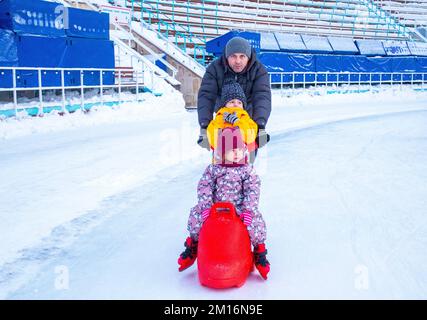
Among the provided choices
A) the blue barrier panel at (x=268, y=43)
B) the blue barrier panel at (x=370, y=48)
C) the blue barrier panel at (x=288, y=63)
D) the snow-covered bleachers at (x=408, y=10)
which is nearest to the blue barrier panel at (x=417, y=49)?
the blue barrier panel at (x=370, y=48)

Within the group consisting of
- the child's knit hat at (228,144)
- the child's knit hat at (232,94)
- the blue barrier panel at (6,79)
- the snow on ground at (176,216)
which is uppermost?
the blue barrier panel at (6,79)

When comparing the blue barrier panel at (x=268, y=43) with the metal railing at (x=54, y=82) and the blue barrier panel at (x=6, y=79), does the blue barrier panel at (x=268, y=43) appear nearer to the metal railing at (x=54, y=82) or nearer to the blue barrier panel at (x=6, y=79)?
the metal railing at (x=54, y=82)

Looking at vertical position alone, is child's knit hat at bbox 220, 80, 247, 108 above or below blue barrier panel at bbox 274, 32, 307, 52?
below

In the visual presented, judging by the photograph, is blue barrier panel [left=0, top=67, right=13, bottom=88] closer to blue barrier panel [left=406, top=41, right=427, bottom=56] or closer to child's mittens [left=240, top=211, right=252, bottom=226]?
child's mittens [left=240, top=211, right=252, bottom=226]

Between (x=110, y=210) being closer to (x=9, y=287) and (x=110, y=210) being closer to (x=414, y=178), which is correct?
(x=9, y=287)

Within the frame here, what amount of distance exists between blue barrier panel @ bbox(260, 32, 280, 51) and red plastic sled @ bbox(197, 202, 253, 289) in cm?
1717

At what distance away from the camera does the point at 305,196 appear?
402 centimetres

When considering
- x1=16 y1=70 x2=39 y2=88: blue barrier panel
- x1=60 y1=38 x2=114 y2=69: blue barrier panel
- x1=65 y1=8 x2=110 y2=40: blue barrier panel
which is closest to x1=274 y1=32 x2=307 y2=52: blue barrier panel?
x1=65 y1=8 x2=110 y2=40: blue barrier panel

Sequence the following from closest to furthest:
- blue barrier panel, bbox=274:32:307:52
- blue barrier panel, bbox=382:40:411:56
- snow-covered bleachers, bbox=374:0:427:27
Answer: blue barrier panel, bbox=274:32:307:52
blue barrier panel, bbox=382:40:411:56
snow-covered bleachers, bbox=374:0:427:27

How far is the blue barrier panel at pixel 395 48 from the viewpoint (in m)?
23.7

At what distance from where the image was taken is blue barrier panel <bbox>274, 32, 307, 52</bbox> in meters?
19.9

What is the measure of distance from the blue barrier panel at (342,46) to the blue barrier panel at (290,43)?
1.85 m

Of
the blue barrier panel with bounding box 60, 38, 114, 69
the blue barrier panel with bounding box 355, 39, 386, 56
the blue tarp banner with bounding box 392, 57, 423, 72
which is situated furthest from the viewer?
the blue barrier panel with bounding box 355, 39, 386, 56

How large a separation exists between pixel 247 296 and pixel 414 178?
10.0 ft
